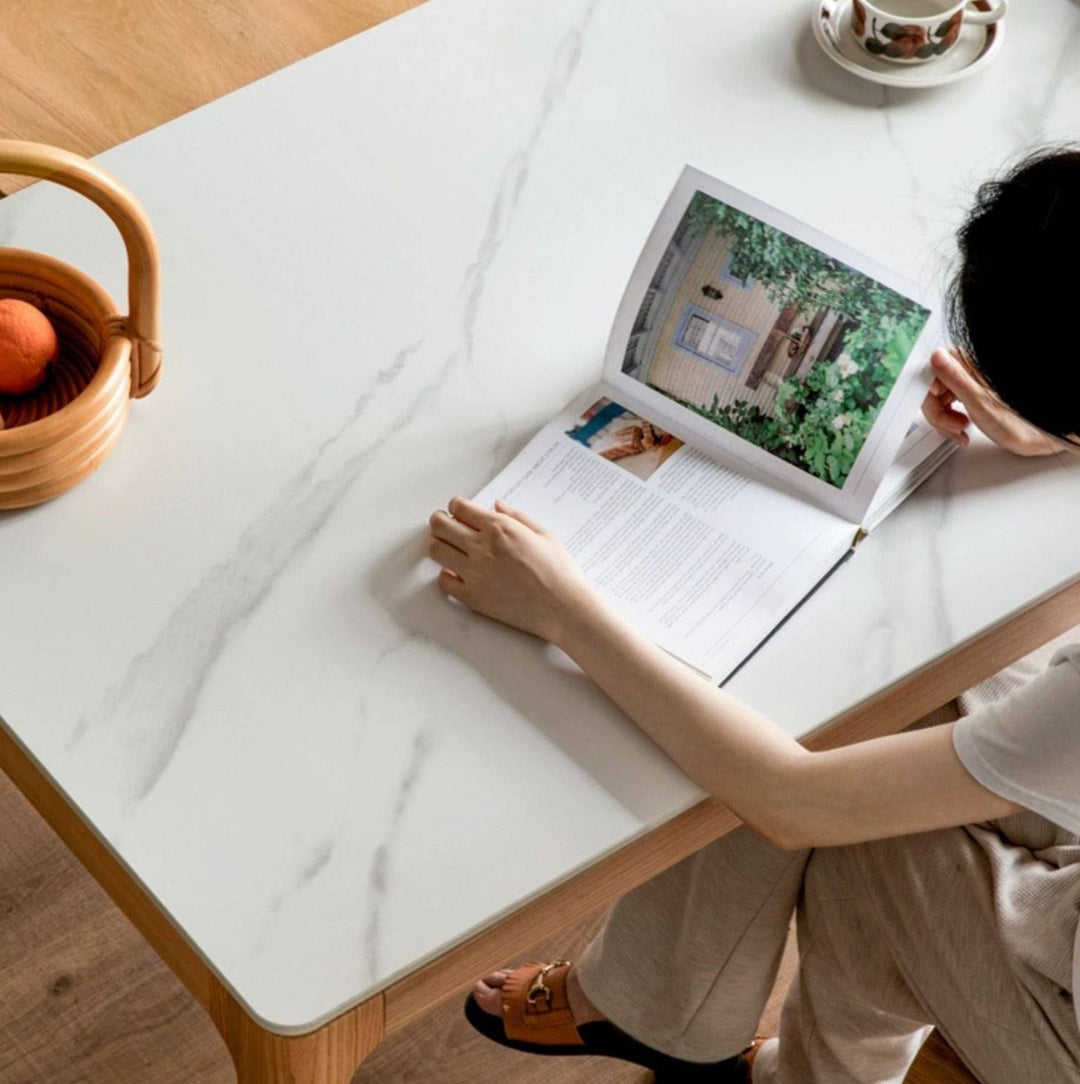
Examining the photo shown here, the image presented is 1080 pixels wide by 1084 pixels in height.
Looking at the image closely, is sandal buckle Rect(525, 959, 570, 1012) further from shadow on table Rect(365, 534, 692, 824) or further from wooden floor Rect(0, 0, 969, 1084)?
shadow on table Rect(365, 534, 692, 824)

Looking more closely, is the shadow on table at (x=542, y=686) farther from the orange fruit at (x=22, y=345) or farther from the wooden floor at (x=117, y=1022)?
the wooden floor at (x=117, y=1022)

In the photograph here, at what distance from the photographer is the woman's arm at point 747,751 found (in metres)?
1.06

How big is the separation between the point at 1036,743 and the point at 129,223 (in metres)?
0.71

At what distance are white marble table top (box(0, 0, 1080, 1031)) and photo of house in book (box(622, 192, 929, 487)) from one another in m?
0.08

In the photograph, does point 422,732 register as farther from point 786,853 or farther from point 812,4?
point 812,4

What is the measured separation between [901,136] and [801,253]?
0.33m

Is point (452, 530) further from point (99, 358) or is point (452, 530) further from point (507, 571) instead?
point (99, 358)

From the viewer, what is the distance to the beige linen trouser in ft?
3.84

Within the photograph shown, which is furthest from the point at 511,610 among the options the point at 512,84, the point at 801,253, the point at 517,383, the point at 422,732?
the point at 512,84

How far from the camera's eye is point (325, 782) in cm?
106

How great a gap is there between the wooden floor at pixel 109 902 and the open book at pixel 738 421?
54 cm

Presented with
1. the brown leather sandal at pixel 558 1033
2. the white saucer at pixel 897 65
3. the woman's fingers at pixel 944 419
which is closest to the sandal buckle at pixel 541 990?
the brown leather sandal at pixel 558 1033

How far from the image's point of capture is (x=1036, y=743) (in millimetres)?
1022

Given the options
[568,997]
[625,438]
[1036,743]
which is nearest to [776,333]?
[625,438]
